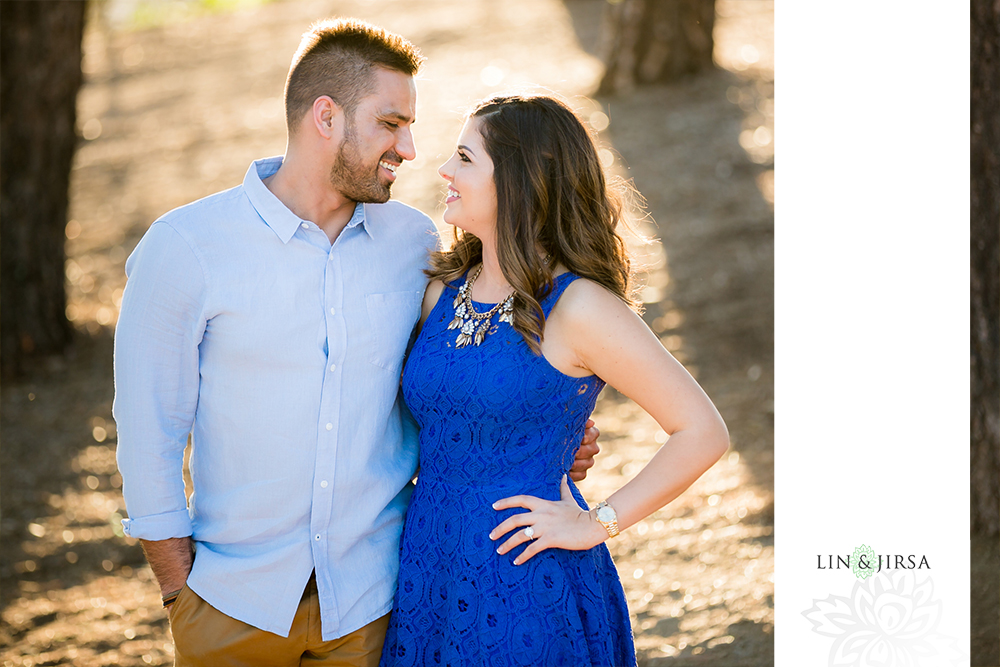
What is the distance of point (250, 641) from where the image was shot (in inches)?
92.9

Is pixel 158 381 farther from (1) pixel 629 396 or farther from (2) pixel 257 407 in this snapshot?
(1) pixel 629 396

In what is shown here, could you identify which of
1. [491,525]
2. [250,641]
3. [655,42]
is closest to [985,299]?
[491,525]

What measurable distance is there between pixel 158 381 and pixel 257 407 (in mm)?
239

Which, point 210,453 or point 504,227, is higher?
point 504,227

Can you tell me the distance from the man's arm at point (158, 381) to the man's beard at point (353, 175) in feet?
1.43

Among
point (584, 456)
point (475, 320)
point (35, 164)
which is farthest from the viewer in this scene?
point (35, 164)

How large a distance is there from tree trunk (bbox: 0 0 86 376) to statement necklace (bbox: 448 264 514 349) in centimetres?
481

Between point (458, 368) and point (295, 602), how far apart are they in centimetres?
70

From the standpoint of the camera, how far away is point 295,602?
2346 millimetres

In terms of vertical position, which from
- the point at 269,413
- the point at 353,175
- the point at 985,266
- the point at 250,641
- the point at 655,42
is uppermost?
the point at 655,42

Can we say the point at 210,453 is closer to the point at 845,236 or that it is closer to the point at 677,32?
the point at 845,236

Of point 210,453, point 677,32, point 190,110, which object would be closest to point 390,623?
point 210,453

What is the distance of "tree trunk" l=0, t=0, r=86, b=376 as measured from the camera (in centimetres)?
607

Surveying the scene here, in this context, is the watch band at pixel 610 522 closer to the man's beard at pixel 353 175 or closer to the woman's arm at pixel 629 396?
the woman's arm at pixel 629 396
